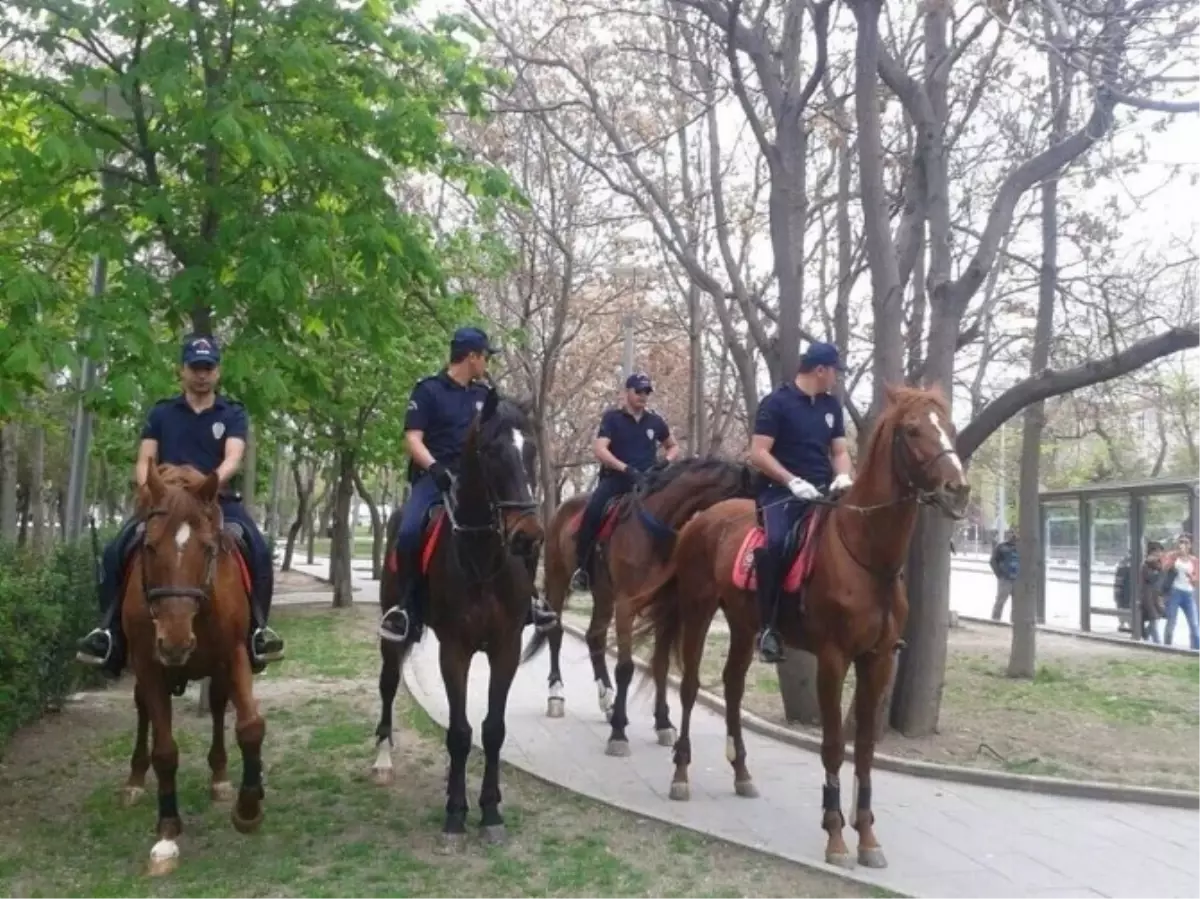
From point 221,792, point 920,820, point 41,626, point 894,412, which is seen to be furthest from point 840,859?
point 41,626

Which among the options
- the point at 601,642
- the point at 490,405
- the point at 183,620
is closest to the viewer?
the point at 183,620

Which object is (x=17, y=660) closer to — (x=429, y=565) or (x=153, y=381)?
(x=153, y=381)

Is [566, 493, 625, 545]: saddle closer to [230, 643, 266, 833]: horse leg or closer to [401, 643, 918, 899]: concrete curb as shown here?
[401, 643, 918, 899]: concrete curb

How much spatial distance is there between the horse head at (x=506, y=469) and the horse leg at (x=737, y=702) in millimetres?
2434

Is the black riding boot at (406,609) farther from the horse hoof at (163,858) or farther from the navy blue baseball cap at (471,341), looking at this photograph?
the horse hoof at (163,858)

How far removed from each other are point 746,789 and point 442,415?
3.45m

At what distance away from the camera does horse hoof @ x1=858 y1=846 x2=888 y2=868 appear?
688cm

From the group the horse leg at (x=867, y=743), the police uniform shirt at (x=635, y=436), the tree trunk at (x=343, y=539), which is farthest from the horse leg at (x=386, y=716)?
the tree trunk at (x=343, y=539)

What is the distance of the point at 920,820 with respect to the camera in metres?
7.97

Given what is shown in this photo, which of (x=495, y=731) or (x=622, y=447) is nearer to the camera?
(x=495, y=731)

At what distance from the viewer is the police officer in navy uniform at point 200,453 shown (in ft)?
23.8

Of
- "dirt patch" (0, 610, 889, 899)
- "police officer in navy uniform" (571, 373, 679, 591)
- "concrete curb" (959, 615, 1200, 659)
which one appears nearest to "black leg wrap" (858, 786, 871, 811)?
"dirt patch" (0, 610, 889, 899)

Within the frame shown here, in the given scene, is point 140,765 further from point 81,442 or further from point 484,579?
point 81,442

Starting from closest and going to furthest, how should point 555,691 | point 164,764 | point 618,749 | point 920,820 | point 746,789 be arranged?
1. point 164,764
2. point 920,820
3. point 746,789
4. point 618,749
5. point 555,691
